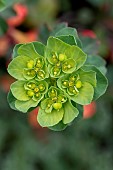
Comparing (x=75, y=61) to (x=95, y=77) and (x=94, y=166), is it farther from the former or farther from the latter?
(x=94, y=166)

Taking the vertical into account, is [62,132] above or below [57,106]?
below

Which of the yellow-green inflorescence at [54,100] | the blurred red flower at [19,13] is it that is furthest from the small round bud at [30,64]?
the blurred red flower at [19,13]

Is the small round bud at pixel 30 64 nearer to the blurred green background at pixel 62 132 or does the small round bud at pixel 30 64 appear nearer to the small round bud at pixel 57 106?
the small round bud at pixel 57 106

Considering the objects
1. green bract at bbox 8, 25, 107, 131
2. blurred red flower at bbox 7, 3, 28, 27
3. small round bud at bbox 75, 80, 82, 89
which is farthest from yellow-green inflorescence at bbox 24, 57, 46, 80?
blurred red flower at bbox 7, 3, 28, 27

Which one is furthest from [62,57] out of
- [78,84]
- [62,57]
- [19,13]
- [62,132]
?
[62,132]

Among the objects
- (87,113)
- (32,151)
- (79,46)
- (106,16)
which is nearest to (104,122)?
(87,113)

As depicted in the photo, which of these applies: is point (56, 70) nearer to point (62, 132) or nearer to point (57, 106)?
point (57, 106)

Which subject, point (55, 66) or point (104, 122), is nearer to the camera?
point (55, 66)
